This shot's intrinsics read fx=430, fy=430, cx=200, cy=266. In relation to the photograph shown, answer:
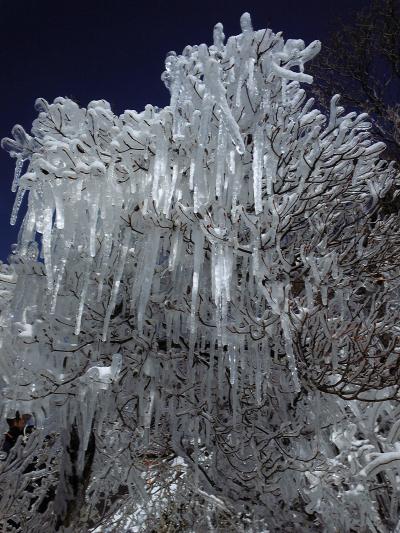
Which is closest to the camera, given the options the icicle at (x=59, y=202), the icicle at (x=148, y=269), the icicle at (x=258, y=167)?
the icicle at (x=258, y=167)

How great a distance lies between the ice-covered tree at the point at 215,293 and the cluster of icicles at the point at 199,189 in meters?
0.02

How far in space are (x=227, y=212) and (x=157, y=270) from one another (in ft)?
2.59

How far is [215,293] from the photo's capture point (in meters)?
3.03

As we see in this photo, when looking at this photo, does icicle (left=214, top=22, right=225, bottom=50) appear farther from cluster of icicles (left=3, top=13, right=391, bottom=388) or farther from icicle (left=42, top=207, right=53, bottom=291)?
icicle (left=42, top=207, right=53, bottom=291)

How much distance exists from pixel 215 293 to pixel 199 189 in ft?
2.64

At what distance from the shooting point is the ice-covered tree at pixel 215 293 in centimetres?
317

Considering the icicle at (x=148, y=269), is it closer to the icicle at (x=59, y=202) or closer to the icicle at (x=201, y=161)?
the icicle at (x=201, y=161)

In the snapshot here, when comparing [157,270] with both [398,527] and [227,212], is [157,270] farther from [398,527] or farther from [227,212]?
[398,527]

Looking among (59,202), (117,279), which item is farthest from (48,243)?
(117,279)

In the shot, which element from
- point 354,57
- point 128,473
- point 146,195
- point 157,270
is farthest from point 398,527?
point 354,57

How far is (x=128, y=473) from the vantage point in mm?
3994

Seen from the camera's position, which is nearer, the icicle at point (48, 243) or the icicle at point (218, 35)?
the icicle at point (48, 243)

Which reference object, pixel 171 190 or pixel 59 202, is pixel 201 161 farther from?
pixel 59 202

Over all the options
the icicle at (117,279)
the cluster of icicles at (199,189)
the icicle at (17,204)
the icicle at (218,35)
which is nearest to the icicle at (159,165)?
the cluster of icicles at (199,189)
